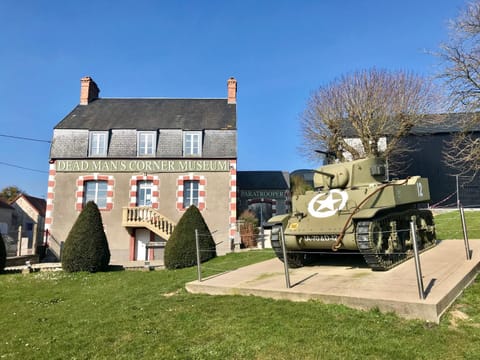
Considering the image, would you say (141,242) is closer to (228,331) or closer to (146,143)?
(146,143)

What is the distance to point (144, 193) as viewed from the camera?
20.7 metres

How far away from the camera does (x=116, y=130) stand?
70.5 feet

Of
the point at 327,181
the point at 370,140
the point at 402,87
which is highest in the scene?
the point at 402,87

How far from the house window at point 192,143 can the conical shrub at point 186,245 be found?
7.35 m

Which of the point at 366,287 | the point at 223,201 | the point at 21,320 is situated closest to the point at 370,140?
the point at 223,201

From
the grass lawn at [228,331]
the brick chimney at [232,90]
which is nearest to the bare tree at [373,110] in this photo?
the brick chimney at [232,90]

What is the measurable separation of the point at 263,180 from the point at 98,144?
38.9ft

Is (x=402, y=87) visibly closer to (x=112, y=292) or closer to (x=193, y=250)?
(x=193, y=250)

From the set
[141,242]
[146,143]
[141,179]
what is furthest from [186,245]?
[146,143]

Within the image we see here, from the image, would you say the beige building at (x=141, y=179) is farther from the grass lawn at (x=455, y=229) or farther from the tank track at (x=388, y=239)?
the tank track at (x=388, y=239)

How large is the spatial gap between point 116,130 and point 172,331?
59.1 ft

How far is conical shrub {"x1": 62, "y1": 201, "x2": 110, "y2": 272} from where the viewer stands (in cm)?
1265

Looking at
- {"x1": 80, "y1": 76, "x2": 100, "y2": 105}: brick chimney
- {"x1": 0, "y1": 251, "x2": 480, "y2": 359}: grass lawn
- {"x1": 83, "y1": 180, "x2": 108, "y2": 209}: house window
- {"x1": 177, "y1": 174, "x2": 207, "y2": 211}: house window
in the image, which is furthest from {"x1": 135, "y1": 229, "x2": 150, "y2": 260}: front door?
{"x1": 0, "y1": 251, "x2": 480, "y2": 359}: grass lawn

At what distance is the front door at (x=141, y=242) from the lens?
66.2ft
